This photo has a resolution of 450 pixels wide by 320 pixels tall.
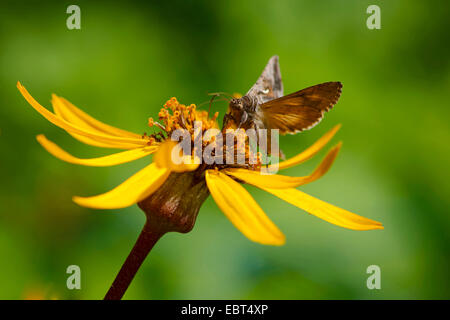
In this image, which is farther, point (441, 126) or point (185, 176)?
point (441, 126)

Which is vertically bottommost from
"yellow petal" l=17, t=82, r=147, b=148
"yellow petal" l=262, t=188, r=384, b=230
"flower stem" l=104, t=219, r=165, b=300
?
"flower stem" l=104, t=219, r=165, b=300

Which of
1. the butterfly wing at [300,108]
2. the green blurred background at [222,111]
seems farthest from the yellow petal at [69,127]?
the green blurred background at [222,111]

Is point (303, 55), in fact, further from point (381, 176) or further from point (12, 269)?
point (12, 269)

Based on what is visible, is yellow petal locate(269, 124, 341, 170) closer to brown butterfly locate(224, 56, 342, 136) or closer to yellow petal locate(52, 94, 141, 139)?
brown butterfly locate(224, 56, 342, 136)

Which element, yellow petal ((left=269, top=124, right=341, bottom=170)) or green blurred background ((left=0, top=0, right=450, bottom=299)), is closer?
yellow petal ((left=269, top=124, right=341, bottom=170))

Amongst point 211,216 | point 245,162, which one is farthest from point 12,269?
point 245,162

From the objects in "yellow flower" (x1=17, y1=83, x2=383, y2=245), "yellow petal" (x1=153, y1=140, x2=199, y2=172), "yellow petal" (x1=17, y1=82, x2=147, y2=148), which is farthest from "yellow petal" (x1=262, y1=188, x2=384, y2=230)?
"yellow petal" (x1=17, y1=82, x2=147, y2=148)
